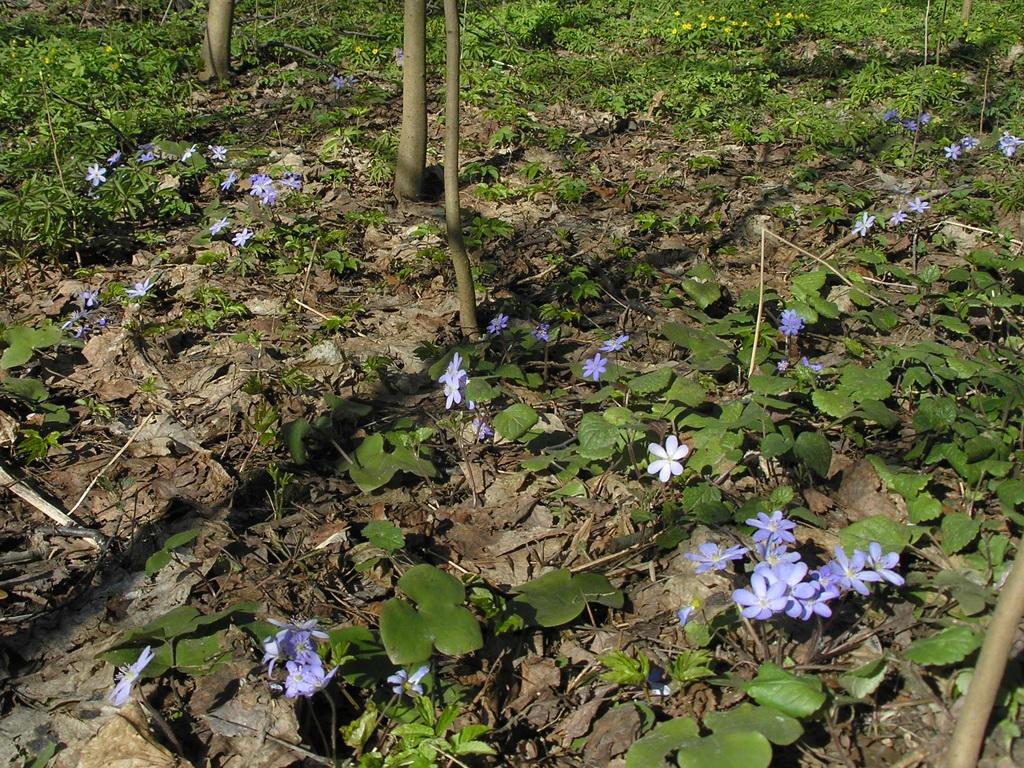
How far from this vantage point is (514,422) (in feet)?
8.64

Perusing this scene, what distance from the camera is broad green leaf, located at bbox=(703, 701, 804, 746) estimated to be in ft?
5.32

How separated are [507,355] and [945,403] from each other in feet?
5.28

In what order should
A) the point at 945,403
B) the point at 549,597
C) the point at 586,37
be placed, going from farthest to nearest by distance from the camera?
1. the point at 586,37
2. the point at 945,403
3. the point at 549,597

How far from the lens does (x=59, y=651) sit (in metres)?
2.22

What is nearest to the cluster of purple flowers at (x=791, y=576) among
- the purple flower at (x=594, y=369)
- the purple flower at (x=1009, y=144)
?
the purple flower at (x=594, y=369)

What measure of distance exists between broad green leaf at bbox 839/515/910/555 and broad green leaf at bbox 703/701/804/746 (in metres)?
0.55

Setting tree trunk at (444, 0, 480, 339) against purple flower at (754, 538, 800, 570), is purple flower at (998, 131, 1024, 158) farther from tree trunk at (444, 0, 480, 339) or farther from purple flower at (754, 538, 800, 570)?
purple flower at (754, 538, 800, 570)

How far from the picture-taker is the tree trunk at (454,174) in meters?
2.95

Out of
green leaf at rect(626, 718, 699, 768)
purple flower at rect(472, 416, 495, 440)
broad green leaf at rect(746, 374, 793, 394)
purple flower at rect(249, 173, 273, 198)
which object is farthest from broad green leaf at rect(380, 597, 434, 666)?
purple flower at rect(249, 173, 273, 198)

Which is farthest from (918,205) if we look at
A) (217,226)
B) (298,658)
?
(298,658)

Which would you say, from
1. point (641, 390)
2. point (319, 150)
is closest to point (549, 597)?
point (641, 390)

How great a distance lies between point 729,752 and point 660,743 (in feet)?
0.55

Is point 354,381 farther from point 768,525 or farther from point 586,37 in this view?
point 586,37

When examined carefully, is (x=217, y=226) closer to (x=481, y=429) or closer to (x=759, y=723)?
(x=481, y=429)
